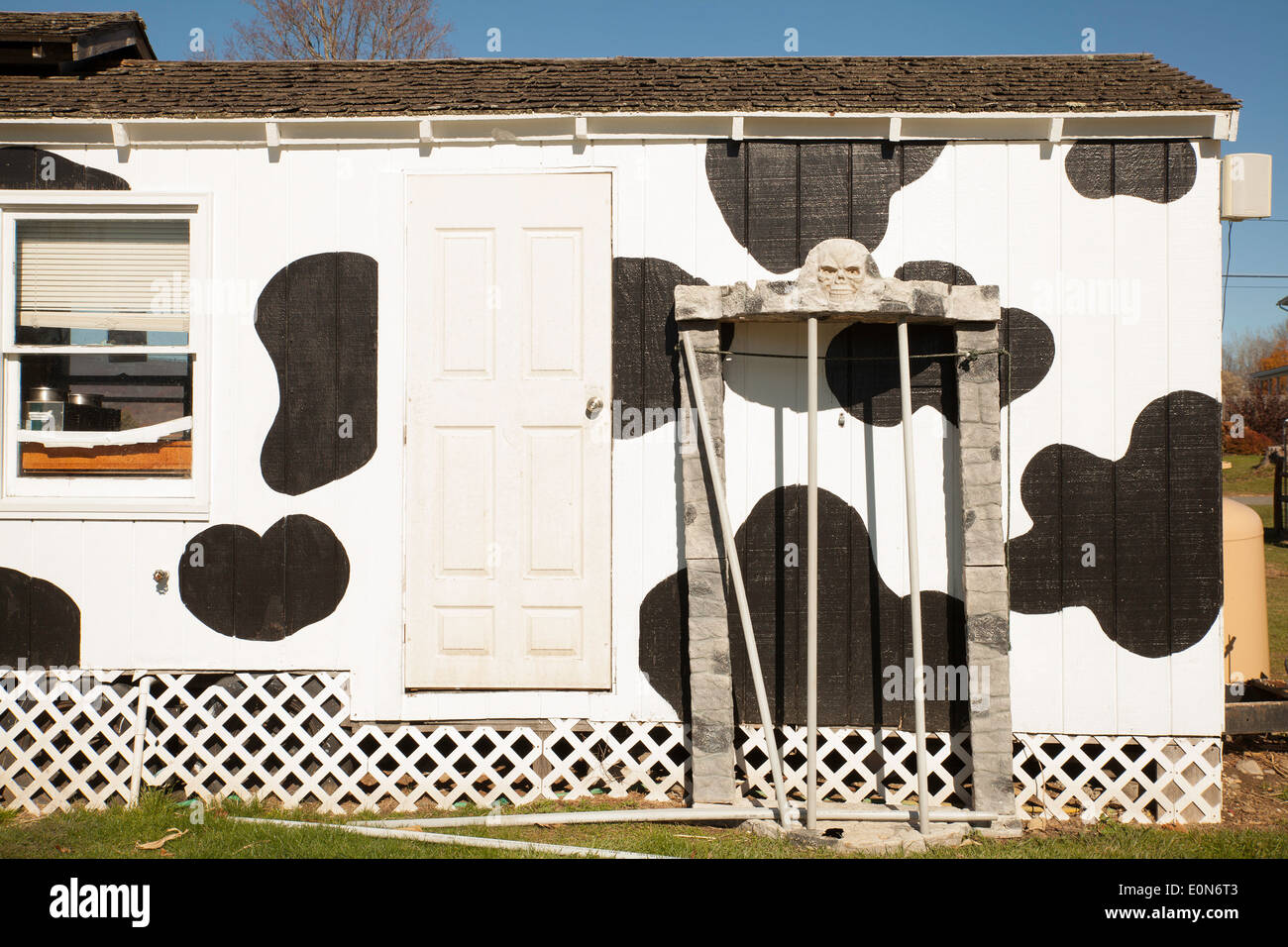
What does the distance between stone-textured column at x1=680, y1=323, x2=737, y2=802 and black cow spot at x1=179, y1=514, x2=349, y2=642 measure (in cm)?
186

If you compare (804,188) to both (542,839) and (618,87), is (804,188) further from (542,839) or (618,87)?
(542,839)

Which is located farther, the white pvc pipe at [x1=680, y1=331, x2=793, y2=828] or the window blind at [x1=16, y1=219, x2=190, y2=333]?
the window blind at [x1=16, y1=219, x2=190, y2=333]

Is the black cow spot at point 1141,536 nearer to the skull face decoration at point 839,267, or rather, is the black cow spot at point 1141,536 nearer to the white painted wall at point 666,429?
the white painted wall at point 666,429

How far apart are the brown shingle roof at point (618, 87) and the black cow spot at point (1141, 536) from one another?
1.69 meters

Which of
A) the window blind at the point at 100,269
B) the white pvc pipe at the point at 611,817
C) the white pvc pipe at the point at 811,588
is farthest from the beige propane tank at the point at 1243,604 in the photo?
the window blind at the point at 100,269

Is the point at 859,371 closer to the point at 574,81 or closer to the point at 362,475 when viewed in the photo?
the point at 574,81

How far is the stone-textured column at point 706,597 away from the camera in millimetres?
4172

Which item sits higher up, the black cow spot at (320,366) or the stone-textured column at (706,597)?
the black cow spot at (320,366)

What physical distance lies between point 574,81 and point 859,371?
2277mm

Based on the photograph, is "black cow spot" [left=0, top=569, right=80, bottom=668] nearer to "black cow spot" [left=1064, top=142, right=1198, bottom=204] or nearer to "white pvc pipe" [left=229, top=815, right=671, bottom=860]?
"white pvc pipe" [left=229, top=815, right=671, bottom=860]

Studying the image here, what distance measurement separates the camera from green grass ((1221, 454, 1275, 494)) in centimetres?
1947

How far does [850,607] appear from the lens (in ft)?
14.4

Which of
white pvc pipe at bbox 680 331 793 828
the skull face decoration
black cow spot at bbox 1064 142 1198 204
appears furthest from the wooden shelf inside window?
black cow spot at bbox 1064 142 1198 204
